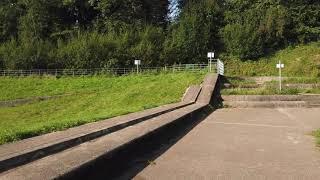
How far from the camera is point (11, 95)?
3725 centimetres

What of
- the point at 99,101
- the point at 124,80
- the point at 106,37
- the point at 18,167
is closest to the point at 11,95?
the point at 124,80

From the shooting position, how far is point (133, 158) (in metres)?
7.76

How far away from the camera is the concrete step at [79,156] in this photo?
16.8 feet

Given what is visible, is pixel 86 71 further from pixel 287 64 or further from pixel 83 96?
pixel 287 64

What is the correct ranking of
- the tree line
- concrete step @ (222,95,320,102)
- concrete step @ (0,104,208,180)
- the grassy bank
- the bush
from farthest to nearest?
the bush < the tree line < the grassy bank < concrete step @ (222,95,320,102) < concrete step @ (0,104,208,180)

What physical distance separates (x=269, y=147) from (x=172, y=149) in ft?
6.23

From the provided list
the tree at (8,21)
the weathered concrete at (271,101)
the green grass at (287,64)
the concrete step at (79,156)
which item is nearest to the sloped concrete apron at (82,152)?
the concrete step at (79,156)

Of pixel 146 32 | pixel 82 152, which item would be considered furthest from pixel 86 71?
pixel 82 152

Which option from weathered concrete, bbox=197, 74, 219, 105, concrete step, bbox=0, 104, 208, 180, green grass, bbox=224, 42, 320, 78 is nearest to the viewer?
concrete step, bbox=0, 104, 208, 180

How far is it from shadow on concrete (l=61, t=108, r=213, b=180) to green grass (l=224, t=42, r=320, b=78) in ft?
112

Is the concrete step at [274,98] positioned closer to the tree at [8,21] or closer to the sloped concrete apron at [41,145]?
the sloped concrete apron at [41,145]

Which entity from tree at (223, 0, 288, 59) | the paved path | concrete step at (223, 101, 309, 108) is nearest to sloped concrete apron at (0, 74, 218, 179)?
the paved path

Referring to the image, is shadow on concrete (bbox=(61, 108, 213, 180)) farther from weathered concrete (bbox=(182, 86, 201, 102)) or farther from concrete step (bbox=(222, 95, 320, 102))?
concrete step (bbox=(222, 95, 320, 102))

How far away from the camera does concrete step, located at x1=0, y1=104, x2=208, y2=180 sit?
5117mm
